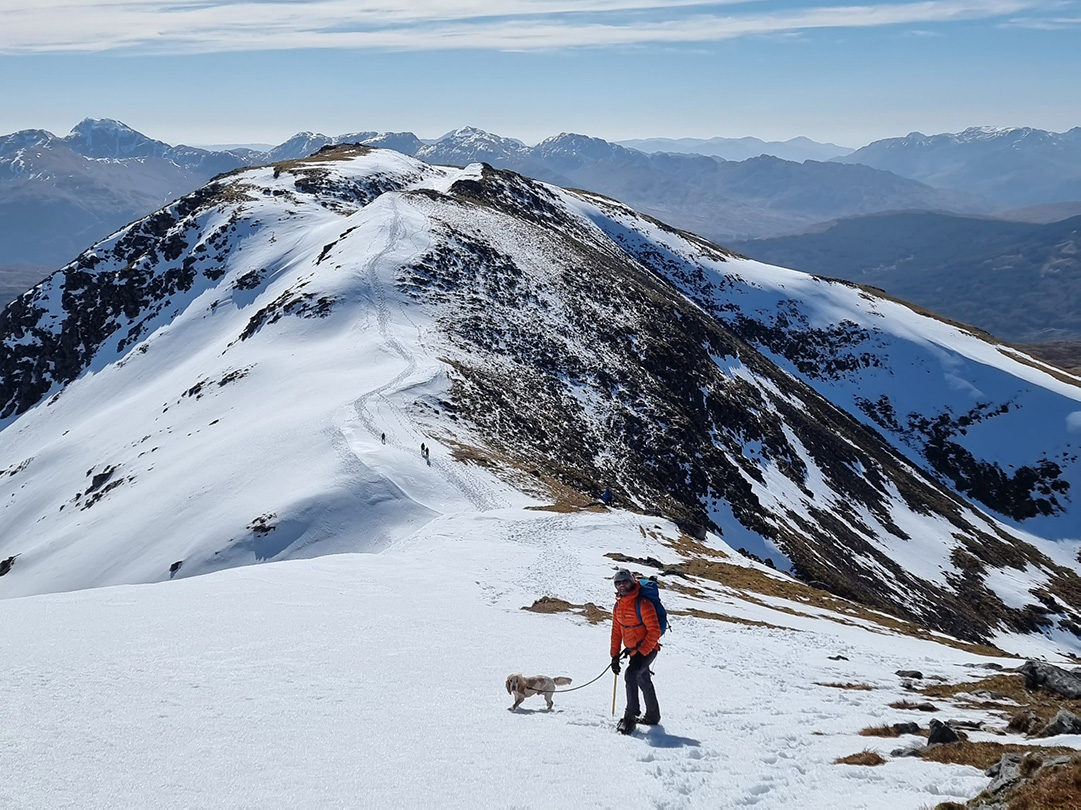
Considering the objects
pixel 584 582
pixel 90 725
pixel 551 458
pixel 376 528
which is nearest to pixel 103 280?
pixel 551 458

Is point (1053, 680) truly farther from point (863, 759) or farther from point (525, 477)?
point (525, 477)

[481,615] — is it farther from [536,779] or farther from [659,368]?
[659,368]

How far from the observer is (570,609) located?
828 inches

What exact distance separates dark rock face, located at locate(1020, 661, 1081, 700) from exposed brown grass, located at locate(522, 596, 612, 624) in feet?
31.9

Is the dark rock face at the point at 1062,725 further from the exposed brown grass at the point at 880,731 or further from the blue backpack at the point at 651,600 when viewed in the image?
the blue backpack at the point at 651,600

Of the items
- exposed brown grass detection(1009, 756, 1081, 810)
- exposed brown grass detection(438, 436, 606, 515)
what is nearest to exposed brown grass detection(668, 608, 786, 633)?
exposed brown grass detection(438, 436, 606, 515)

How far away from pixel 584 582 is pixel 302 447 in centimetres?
1949

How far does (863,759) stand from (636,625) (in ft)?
12.1

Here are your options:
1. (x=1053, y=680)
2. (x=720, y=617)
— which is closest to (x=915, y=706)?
(x=1053, y=680)

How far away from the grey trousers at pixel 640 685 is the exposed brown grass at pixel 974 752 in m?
3.89

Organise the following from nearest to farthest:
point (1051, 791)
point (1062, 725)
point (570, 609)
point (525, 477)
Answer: point (1051, 791)
point (1062, 725)
point (570, 609)
point (525, 477)

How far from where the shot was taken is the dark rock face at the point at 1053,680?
1527 cm

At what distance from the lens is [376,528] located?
30.8m

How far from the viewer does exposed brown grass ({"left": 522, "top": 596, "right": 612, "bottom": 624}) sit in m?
20.4
